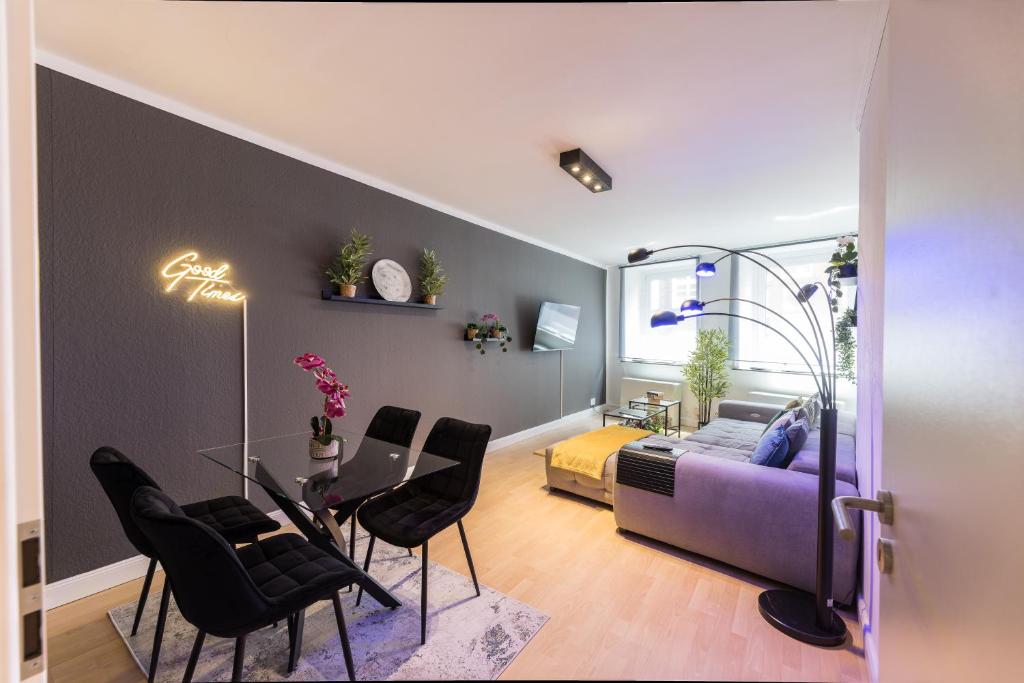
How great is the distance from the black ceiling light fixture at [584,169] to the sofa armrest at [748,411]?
3040mm

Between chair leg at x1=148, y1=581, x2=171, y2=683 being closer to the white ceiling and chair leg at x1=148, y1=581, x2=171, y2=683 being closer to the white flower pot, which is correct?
the white flower pot

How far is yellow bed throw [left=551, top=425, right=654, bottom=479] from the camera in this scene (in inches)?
110

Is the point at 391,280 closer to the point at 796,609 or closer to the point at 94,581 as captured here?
the point at 94,581

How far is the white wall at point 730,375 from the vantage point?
465cm

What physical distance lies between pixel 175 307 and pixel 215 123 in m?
1.09

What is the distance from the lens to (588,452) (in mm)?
2912

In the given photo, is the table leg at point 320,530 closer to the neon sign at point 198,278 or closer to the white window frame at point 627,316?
the neon sign at point 198,278

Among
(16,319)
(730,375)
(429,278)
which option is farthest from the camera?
(730,375)

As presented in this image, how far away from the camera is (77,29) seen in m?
1.51

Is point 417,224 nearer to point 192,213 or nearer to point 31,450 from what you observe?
point 192,213

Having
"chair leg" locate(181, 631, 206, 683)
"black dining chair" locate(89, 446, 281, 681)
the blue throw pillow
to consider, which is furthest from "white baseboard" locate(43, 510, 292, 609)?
the blue throw pillow

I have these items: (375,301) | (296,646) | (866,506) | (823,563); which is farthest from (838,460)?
(375,301)

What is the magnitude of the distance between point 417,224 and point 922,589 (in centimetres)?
339

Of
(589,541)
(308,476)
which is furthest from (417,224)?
(589,541)
